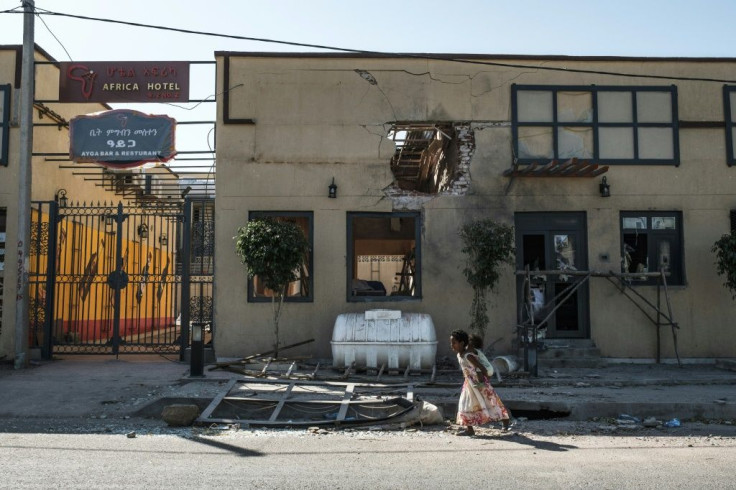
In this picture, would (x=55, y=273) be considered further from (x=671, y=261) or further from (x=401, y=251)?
(x=671, y=261)

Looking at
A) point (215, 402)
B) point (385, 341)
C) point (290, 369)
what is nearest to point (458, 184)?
point (385, 341)

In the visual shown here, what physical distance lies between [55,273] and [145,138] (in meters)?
3.18

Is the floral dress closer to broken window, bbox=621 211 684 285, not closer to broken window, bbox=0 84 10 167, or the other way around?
broken window, bbox=621 211 684 285

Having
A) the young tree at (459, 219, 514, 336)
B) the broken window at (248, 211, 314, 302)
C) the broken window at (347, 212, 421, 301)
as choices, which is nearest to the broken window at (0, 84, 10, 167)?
the broken window at (248, 211, 314, 302)

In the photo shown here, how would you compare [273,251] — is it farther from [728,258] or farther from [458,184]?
[728,258]

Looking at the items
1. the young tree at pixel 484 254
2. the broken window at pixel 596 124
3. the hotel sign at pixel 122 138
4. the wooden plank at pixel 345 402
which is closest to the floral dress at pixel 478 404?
the wooden plank at pixel 345 402

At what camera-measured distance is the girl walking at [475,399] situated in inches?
310

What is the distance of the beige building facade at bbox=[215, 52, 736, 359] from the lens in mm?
12820

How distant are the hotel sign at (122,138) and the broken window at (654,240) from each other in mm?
9163

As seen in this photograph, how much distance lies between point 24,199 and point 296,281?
16.5 ft

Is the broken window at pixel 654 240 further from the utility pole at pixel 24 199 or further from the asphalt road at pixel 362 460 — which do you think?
the utility pole at pixel 24 199

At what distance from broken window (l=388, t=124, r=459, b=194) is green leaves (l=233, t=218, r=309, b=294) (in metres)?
2.64

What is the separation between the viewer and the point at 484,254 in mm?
11734

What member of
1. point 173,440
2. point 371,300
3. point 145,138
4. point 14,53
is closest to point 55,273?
point 145,138
